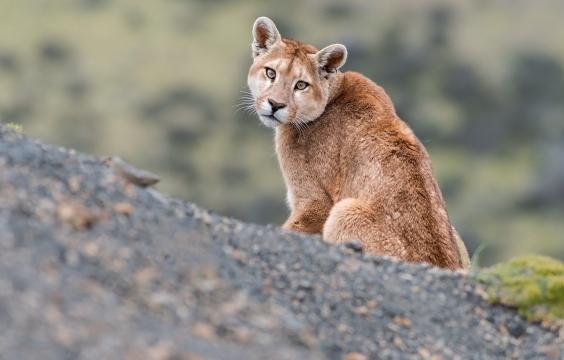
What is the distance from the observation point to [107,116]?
76.8 m

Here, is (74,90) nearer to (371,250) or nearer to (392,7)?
(392,7)

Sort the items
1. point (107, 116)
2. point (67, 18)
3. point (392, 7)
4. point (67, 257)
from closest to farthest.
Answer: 1. point (67, 257)
2. point (107, 116)
3. point (67, 18)
4. point (392, 7)

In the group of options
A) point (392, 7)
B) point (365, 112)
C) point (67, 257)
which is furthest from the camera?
point (392, 7)

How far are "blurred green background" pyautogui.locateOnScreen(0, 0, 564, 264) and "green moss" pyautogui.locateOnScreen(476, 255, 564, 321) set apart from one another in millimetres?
57557

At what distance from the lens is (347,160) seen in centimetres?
1502

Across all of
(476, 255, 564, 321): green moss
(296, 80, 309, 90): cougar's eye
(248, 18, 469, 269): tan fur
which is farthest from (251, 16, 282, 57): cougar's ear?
(476, 255, 564, 321): green moss

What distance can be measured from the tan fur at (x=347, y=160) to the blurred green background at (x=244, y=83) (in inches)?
2143

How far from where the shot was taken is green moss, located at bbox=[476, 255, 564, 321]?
11727 mm

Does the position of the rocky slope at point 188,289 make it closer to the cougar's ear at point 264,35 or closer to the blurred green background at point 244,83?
the cougar's ear at point 264,35

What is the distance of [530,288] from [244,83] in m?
60.7

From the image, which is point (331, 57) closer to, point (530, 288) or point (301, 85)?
point (301, 85)

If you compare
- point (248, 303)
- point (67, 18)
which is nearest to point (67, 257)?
point (248, 303)

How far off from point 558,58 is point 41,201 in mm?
80008

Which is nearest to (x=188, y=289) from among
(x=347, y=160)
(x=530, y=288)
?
(x=530, y=288)
